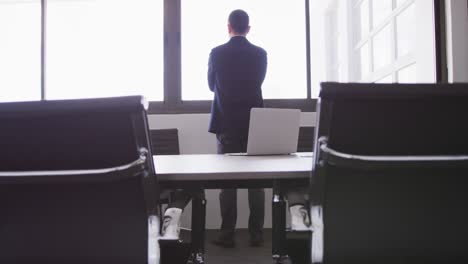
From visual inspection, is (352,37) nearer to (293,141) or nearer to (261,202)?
(261,202)

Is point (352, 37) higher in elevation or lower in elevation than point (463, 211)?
higher

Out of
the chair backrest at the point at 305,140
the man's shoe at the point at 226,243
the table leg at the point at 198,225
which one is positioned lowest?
the man's shoe at the point at 226,243

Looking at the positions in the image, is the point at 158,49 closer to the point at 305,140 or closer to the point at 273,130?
the point at 305,140

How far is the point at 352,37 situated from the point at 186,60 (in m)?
2.31

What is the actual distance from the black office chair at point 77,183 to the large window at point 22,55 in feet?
11.2

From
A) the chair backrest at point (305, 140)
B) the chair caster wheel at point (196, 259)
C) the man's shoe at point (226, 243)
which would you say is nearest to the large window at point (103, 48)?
the chair backrest at point (305, 140)

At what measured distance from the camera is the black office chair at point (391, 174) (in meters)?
0.88

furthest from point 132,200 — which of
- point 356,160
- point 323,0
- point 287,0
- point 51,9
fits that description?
point 323,0

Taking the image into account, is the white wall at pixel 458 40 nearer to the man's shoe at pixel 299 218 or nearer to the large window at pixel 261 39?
the large window at pixel 261 39

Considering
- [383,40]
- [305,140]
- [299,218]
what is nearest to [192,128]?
[305,140]

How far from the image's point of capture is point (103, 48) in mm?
4160

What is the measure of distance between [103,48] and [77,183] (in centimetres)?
349

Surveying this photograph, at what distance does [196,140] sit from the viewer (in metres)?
3.76

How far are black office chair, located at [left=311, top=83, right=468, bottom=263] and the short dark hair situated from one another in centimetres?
206
